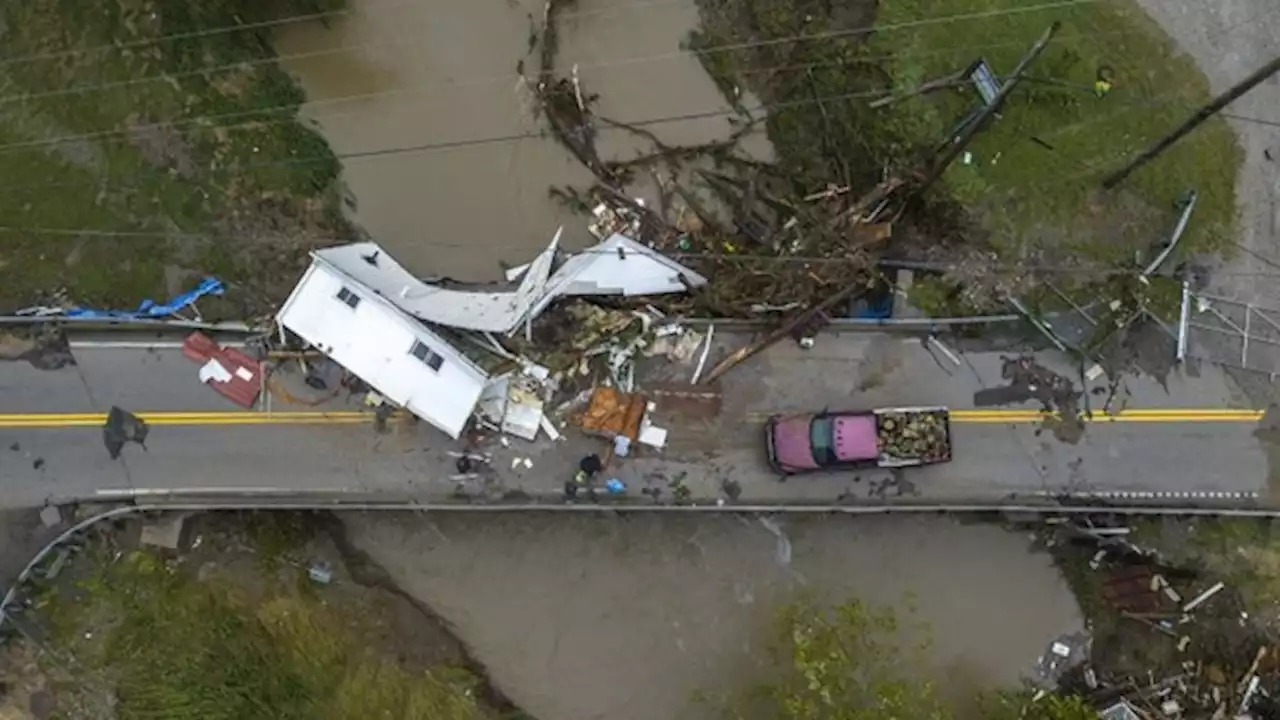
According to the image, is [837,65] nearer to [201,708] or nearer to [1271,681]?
[1271,681]

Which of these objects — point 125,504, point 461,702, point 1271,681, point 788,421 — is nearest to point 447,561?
point 461,702

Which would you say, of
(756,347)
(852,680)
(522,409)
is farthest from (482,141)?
(852,680)

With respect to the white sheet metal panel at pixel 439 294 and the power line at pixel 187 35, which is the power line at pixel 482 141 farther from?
the power line at pixel 187 35

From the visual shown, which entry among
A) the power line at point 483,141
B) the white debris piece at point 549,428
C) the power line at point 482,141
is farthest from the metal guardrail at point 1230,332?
the white debris piece at point 549,428

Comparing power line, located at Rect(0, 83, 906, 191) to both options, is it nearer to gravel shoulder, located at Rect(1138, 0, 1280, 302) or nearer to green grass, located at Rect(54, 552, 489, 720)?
gravel shoulder, located at Rect(1138, 0, 1280, 302)

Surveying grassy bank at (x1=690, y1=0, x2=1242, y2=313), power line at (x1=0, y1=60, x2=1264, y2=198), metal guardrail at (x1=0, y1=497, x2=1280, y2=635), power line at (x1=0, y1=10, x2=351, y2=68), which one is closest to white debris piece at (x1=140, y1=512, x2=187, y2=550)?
metal guardrail at (x1=0, y1=497, x2=1280, y2=635)

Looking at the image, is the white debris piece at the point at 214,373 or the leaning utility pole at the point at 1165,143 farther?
the white debris piece at the point at 214,373
